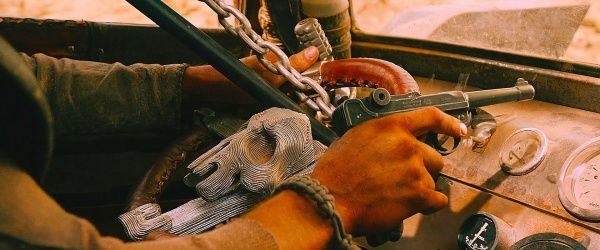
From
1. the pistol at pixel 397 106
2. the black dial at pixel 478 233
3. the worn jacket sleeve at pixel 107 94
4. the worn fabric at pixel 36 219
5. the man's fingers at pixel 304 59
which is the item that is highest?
the worn fabric at pixel 36 219

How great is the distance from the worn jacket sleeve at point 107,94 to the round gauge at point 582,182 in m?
1.35

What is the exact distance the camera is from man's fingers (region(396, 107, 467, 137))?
118cm

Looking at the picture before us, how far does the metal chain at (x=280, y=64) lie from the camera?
1.33 meters

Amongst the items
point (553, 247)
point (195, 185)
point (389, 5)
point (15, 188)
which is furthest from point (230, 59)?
point (389, 5)

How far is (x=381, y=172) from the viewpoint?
44.7 inches

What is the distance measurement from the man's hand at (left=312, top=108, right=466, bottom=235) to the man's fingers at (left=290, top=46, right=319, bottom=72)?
57cm

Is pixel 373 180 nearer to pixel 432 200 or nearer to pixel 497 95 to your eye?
pixel 432 200

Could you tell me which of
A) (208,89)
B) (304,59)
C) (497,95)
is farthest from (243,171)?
(497,95)

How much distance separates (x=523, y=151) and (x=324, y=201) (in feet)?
3.02

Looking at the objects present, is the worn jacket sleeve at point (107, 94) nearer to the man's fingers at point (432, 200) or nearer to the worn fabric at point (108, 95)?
the worn fabric at point (108, 95)

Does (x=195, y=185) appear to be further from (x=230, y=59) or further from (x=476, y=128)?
(x=476, y=128)

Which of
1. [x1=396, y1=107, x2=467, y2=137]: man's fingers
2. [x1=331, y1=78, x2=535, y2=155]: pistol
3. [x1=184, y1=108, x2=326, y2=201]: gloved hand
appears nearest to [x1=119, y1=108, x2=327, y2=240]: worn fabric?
[x1=184, y1=108, x2=326, y2=201]: gloved hand

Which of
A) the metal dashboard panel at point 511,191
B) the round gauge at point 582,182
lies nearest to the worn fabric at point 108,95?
the metal dashboard panel at point 511,191

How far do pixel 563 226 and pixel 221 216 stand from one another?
98 centimetres
